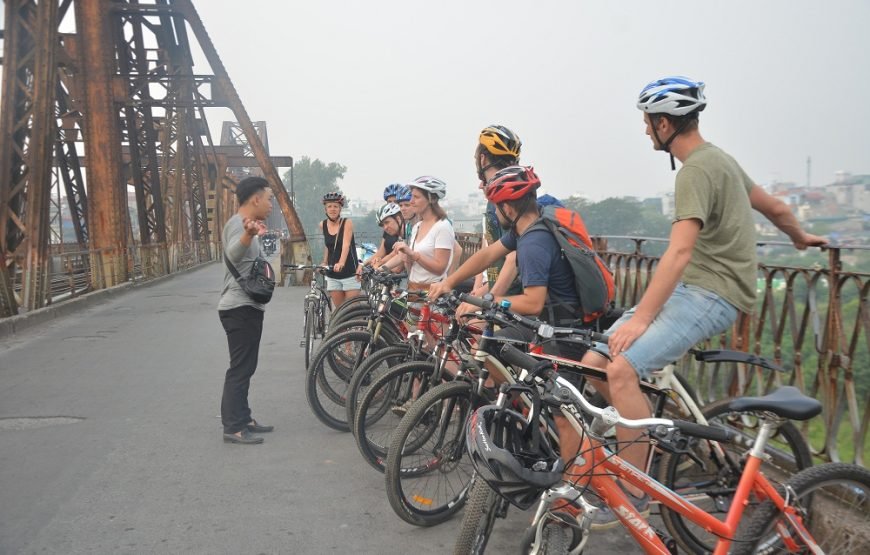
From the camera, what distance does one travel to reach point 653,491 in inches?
104

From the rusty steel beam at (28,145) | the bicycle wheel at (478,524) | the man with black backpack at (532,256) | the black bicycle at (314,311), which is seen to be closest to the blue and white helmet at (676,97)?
the man with black backpack at (532,256)

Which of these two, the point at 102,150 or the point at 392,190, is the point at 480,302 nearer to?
the point at 392,190

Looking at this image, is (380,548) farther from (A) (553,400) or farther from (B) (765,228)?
(B) (765,228)

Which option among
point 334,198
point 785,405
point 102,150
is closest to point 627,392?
point 785,405

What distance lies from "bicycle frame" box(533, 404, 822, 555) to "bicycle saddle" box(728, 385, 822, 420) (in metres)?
0.09

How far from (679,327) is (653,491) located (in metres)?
0.75

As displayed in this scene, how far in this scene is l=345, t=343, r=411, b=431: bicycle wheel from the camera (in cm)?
475

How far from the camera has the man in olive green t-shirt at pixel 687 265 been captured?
2953mm

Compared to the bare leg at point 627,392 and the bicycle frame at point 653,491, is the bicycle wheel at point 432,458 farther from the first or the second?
the bicycle frame at point 653,491

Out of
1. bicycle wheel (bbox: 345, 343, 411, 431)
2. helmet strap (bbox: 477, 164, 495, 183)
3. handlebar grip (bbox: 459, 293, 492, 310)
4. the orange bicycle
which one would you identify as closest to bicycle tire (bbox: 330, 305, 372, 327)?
bicycle wheel (bbox: 345, 343, 411, 431)

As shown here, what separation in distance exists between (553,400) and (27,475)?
3.67 metres

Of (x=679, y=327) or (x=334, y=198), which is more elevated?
(x=334, y=198)

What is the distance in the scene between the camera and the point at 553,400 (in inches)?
100

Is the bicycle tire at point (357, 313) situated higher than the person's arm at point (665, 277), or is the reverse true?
the person's arm at point (665, 277)
